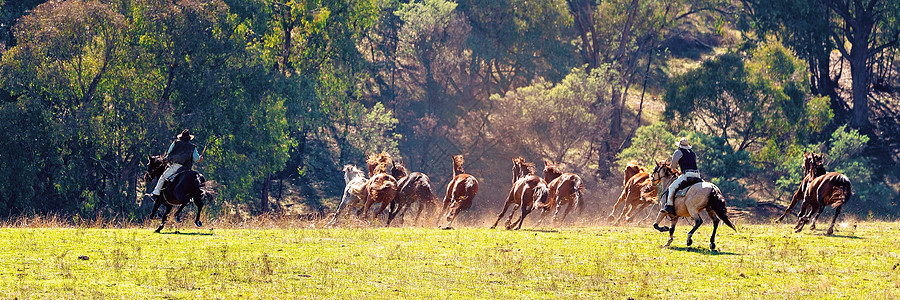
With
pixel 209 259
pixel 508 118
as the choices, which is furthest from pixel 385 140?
pixel 209 259

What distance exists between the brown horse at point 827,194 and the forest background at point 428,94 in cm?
1480

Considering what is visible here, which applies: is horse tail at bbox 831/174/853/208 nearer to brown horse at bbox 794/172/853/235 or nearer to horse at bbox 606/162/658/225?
brown horse at bbox 794/172/853/235

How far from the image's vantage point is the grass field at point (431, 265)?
14305mm

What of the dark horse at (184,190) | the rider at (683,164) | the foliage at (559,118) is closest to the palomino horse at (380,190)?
the dark horse at (184,190)

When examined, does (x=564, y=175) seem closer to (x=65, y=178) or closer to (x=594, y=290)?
(x=594, y=290)

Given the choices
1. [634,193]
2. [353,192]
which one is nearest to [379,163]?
[353,192]

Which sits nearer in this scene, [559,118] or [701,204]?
[701,204]

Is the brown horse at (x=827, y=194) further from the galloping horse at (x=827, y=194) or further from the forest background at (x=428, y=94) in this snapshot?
the forest background at (x=428, y=94)

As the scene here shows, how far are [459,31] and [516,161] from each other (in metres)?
34.6

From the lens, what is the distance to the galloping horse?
22542 mm

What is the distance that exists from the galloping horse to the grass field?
1000 mm

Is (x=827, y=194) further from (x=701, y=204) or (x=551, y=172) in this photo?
(x=551, y=172)

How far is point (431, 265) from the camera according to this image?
55.6 feet

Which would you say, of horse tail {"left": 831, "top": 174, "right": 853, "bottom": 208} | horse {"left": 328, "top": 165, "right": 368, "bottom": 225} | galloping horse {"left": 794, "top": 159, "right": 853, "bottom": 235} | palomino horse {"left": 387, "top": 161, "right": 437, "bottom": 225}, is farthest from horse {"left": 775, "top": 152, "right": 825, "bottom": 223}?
horse {"left": 328, "top": 165, "right": 368, "bottom": 225}
